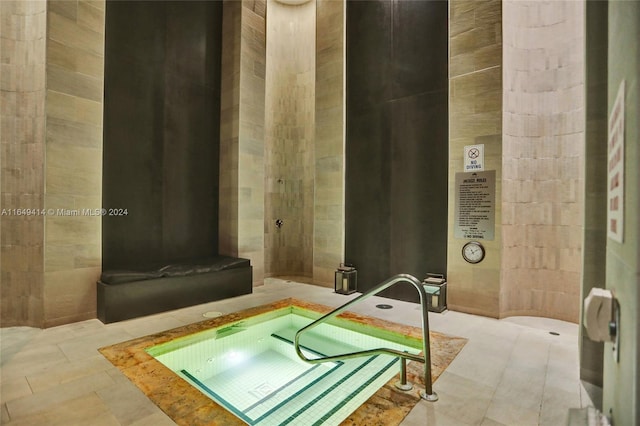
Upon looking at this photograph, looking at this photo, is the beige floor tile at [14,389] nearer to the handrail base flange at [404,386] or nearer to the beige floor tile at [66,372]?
the beige floor tile at [66,372]

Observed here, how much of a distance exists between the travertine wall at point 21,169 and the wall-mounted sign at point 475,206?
5664 millimetres

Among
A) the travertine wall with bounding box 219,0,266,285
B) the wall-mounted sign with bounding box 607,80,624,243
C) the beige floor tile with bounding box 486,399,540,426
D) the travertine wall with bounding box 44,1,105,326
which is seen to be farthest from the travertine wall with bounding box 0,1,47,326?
the wall-mounted sign with bounding box 607,80,624,243

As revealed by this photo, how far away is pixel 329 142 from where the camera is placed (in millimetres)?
6457

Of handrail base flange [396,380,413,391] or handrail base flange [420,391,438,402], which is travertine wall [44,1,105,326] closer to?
handrail base flange [396,380,413,391]

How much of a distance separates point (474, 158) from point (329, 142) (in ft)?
9.01

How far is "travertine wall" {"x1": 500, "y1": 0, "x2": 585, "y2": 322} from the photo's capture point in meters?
4.51

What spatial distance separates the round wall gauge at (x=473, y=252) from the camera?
470cm

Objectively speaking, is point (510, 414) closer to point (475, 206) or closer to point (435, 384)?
point (435, 384)

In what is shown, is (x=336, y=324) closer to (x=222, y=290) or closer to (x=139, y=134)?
(x=222, y=290)

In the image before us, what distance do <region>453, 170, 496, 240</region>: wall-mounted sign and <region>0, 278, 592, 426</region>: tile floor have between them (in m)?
1.24

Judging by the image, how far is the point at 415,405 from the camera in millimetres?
2414

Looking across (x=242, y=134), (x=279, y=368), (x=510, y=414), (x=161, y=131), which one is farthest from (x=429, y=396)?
(x=161, y=131)

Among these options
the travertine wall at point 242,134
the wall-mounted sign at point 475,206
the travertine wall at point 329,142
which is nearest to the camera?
the wall-mounted sign at point 475,206

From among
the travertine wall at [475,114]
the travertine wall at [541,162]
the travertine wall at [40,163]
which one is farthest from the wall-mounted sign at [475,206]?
the travertine wall at [40,163]
